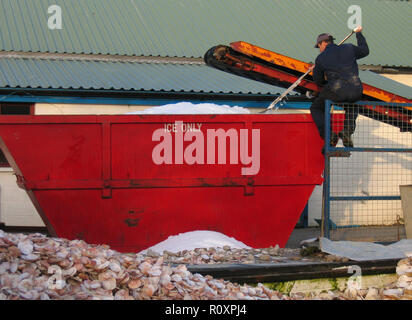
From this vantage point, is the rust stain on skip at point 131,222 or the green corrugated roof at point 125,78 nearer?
the rust stain on skip at point 131,222

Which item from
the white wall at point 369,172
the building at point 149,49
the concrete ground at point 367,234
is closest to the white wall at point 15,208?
the building at point 149,49

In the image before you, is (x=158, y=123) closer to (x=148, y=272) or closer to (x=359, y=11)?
(x=148, y=272)

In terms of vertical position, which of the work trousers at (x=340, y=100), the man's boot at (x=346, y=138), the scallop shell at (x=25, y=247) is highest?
the work trousers at (x=340, y=100)

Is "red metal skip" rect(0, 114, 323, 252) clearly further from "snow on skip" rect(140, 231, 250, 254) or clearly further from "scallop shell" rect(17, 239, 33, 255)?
"scallop shell" rect(17, 239, 33, 255)

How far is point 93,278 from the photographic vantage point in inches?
213

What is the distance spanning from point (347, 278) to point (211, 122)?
9.00 ft

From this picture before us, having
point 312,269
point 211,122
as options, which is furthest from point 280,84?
point 312,269

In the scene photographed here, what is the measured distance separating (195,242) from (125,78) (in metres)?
6.02

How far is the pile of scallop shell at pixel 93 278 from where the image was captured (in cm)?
507

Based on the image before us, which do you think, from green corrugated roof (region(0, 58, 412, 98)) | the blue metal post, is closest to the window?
green corrugated roof (region(0, 58, 412, 98))

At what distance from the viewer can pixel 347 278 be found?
6.36m

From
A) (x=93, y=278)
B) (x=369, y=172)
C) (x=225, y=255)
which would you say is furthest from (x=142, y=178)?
(x=369, y=172)

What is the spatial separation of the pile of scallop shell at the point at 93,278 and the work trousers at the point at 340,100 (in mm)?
2905

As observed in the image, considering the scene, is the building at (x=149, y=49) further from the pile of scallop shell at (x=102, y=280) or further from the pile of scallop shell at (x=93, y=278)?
the pile of scallop shell at (x=93, y=278)
